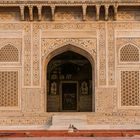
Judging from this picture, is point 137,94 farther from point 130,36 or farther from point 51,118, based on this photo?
point 51,118

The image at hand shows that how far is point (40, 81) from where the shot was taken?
12.7 m

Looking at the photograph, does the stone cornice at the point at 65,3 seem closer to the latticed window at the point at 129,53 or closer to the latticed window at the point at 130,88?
the latticed window at the point at 129,53

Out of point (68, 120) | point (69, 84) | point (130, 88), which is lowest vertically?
point (68, 120)

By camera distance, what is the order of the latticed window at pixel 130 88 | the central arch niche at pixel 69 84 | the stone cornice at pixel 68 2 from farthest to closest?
1. the central arch niche at pixel 69 84
2. the latticed window at pixel 130 88
3. the stone cornice at pixel 68 2

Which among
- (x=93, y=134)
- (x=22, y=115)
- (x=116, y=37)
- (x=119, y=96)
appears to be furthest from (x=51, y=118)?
(x=93, y=134)

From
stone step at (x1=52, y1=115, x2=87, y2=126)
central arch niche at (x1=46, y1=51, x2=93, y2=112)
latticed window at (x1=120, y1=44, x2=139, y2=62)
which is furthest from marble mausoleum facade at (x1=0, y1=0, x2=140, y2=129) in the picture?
central arch niche at (x1=46, y1=51, x2=93, y2=112)

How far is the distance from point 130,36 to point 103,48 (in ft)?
2.78

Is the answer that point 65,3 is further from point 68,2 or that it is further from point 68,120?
point 68,120

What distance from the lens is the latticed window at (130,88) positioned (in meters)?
12.7

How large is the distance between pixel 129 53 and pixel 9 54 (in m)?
3.43

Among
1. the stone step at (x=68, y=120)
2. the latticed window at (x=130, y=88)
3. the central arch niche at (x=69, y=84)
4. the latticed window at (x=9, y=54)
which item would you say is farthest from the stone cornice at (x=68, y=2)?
→ the stone step at (x=68, y=120)

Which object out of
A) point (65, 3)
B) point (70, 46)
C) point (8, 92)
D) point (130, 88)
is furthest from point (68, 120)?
point (65, 3)

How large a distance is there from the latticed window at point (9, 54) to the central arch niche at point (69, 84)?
280cm

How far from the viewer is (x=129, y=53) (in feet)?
42.1
